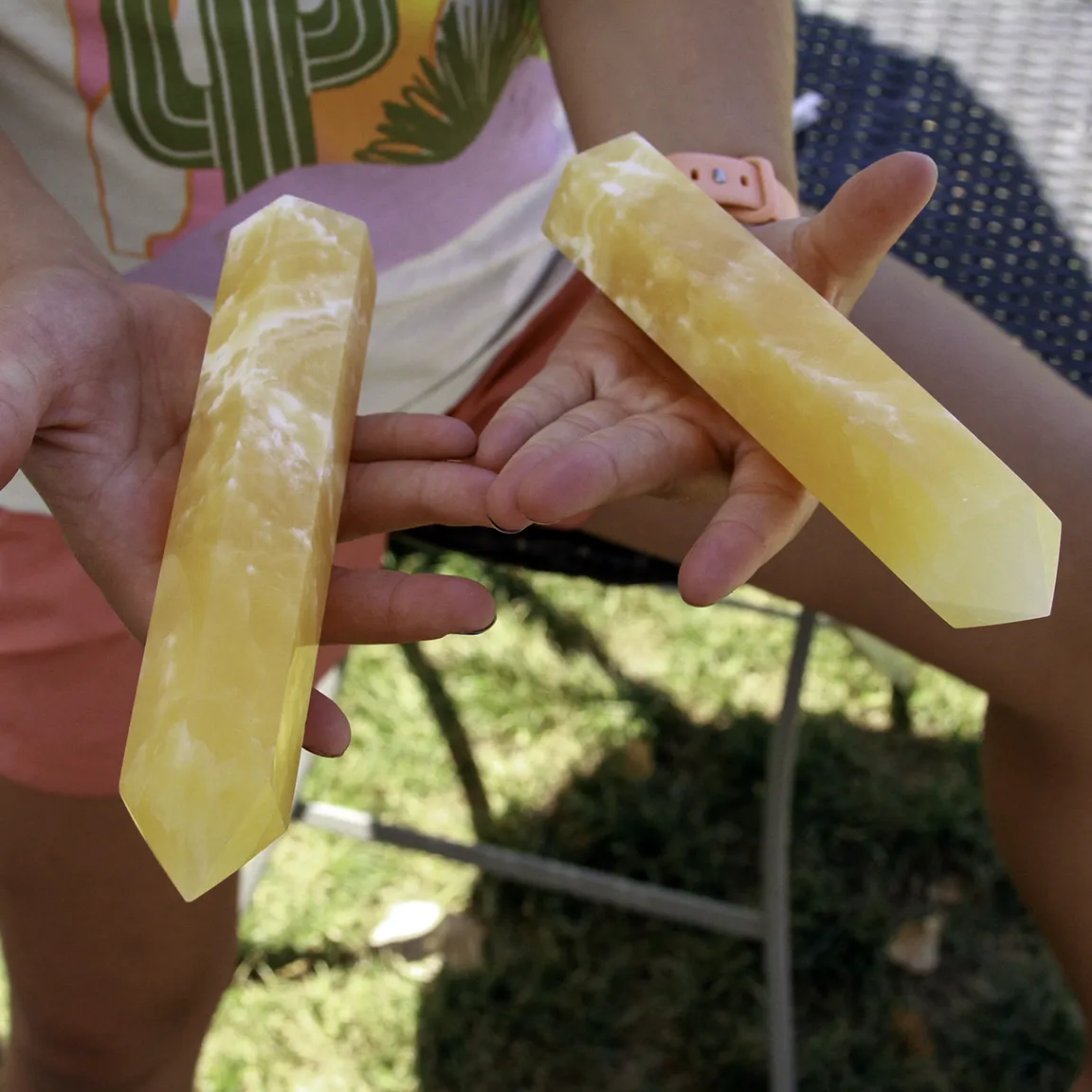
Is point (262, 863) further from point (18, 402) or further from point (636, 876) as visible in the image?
point (18, 402)

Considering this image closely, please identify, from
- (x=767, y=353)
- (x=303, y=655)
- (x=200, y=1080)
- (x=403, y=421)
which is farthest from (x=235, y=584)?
(x=200, y=1080)

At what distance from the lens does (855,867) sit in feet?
5.31

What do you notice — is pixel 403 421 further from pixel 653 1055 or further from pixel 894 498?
pixel 653 1055

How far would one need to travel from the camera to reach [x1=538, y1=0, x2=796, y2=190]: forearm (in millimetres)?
985

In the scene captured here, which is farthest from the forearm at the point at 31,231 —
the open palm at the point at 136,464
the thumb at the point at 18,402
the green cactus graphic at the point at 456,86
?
the green cactus graphic at the point at 456,86

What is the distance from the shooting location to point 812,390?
72 cm

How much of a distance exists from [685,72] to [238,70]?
1.31 feet

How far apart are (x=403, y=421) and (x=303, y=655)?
0.67 feet

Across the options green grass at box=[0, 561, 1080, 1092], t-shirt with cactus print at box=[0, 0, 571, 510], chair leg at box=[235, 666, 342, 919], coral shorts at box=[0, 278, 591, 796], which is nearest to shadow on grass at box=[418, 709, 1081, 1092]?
green grass at box=[0, 561, 1080, 1092]

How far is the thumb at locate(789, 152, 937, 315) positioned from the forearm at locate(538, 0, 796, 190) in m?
0.20

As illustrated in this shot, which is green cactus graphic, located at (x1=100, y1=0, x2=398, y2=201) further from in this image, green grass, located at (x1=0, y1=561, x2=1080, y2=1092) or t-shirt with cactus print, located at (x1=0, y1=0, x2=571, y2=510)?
green grass, located at (x1=0, y1=561, x2=1080, y2=1092)

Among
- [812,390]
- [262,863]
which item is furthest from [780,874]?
[812,390]

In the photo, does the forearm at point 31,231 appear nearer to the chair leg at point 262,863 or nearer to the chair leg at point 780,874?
the chair leg at point 262,863

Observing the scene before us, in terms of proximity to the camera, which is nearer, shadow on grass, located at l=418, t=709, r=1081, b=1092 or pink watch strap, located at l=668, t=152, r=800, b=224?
pink watch strap, located at l=668, t=152, r=800, b=224
